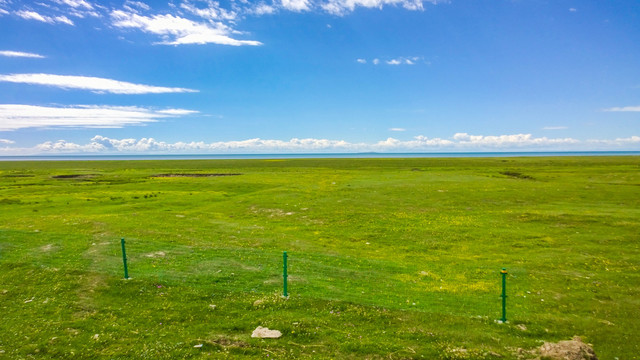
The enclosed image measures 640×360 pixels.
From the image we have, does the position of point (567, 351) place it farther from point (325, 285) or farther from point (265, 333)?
point (265, 333)

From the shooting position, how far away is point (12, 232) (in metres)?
29.4

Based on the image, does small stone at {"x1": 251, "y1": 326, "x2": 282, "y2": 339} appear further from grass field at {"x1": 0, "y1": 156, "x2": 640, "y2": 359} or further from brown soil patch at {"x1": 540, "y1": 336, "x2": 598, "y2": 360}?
brown soil patch at {"x1": 540, "y1": 336, "x2": 598, "y2": 360}

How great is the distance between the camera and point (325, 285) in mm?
18672

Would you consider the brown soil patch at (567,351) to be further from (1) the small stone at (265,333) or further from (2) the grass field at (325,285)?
(1) the small stone at (265,333)

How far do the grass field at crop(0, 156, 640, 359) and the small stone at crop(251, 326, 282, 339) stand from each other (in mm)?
273

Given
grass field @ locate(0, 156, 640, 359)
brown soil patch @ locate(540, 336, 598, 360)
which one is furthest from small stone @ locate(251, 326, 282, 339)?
brown soil patch @ locate(540, 336, 598, 360)

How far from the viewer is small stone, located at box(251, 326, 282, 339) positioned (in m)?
13.4

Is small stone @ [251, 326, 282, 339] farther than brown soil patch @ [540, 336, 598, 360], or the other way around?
small stone @ [251, 326, 282, 339]

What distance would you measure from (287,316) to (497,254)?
2000 centimetres

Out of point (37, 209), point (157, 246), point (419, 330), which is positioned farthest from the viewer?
point (37, 209)

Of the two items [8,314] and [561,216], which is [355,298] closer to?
[8,314]

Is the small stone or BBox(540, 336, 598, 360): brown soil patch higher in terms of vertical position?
the small stone

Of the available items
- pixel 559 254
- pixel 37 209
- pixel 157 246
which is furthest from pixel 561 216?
pixel 37 209

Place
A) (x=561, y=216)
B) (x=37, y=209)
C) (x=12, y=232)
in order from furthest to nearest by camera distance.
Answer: (x=37, y=209) → (x=561, y=216) → (x=12, y=232)
